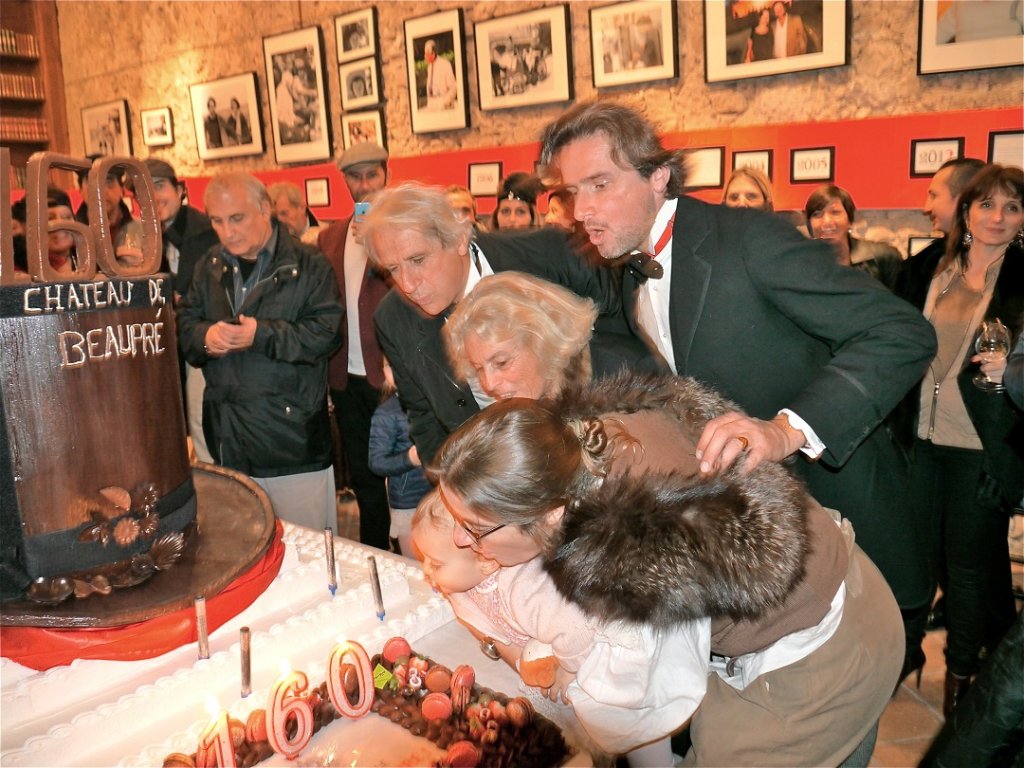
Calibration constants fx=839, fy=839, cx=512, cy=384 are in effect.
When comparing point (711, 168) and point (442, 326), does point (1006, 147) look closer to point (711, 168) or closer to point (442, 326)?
point (711, 168)

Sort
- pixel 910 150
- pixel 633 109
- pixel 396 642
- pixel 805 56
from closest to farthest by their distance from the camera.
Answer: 1. pixel 396 642
2. pixel 633 109
3. pixel 910 150
4. pixel 805 56

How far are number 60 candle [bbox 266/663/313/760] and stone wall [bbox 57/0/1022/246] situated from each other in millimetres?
1348

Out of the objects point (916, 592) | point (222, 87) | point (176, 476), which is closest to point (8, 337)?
point (176, 476)

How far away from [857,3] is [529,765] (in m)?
3.93

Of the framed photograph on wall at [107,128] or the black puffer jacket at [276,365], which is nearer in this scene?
the black puffer jacket at [276,365]

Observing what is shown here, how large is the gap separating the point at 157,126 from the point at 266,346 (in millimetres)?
7003

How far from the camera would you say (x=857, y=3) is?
396 centimetres

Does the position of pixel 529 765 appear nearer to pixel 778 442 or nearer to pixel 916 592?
pixel 778 442

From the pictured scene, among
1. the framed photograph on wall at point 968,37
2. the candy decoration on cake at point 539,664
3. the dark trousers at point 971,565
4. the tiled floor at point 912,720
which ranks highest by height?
the framed photograph on wall at point 968,37

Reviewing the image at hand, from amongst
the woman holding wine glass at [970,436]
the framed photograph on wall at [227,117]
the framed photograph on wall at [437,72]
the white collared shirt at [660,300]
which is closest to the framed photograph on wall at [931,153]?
the woman holding wine glass at [970,436]

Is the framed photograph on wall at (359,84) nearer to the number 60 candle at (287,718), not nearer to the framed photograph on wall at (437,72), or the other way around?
the framed photograph on wall at (437,72)

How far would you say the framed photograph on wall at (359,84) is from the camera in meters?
6.45

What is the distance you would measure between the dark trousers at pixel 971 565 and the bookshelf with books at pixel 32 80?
989 centimetres

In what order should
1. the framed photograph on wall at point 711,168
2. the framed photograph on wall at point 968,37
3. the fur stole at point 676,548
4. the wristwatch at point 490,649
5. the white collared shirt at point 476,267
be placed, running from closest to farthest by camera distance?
the fur stole at point 676,548, the wristwatch at point 490,649, the white collared shirt at point 476,267, the framed photograph on wall at point 968,37, the framed photograph on wall at point 711,168
